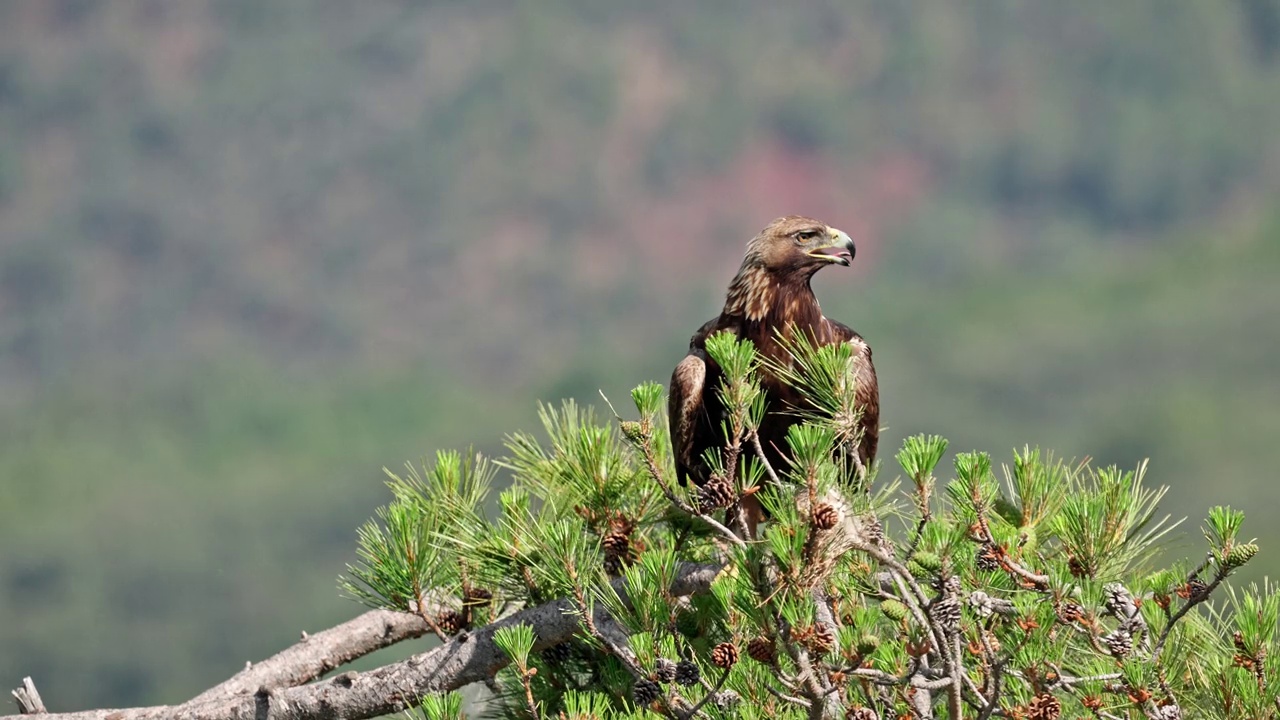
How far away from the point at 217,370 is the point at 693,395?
14107cm

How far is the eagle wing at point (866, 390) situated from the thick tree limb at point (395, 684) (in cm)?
149

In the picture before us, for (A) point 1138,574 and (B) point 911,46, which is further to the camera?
(B) point 911,46

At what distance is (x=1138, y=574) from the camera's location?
475 centimetres

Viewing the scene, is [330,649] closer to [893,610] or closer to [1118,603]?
[893,610]

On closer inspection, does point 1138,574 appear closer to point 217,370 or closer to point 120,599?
point 120,599

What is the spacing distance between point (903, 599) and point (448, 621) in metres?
1.72

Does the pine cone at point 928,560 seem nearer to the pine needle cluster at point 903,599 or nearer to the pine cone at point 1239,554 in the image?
the pine needle cluster at point 903,599

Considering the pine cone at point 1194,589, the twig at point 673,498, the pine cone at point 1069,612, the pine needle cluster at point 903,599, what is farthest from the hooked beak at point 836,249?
the pine cone at point 1194,589

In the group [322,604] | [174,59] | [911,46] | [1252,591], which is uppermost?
[174,59]

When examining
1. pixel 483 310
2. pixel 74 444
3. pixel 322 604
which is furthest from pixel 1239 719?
pixel 483 310

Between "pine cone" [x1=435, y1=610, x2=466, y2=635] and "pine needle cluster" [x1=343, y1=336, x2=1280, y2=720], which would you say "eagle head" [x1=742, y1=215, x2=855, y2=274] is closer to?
"pine needle cluster" [x1=343, y1=336, x2=1280, y2=720]

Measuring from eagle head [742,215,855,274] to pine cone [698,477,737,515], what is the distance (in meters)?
2.23

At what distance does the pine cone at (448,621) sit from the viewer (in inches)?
201

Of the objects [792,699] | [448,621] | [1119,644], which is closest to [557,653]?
[448,621]
